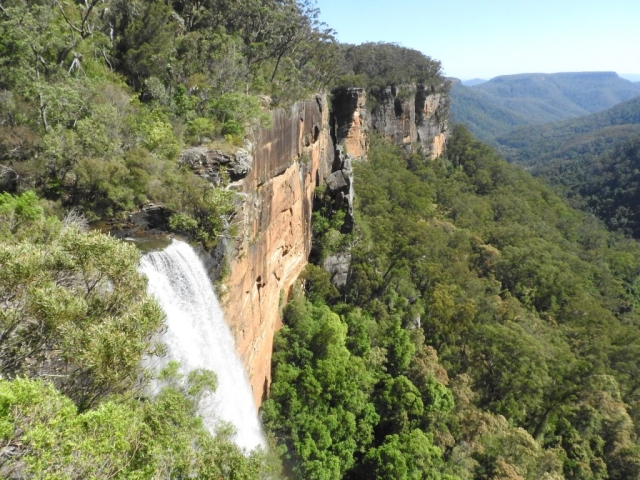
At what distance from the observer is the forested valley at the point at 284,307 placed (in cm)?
661

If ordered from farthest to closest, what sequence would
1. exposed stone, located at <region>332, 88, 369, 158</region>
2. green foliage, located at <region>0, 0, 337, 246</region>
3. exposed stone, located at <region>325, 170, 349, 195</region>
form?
exposed stone, located at <region>332, 88, 369, 158</region>, exposed stone, located at <region>325, 170, 349, 195</region>, green foliage, located at <region>0, 0, 337, 246</region>

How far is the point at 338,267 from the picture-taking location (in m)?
29.7

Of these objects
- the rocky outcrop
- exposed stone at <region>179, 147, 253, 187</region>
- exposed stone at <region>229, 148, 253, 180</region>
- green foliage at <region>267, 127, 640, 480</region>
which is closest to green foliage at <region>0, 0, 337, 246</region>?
exposed stone at <region>179, 147, 253, 187</region>

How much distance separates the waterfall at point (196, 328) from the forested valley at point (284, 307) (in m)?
1.00

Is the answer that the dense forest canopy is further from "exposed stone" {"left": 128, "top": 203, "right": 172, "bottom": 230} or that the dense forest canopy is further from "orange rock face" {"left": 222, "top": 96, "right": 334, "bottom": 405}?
"orange rock face" {"left": 222, "top": 96, "right": 334, "bottom": 405}

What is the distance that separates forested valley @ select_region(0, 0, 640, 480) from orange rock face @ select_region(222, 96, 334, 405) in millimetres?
1236

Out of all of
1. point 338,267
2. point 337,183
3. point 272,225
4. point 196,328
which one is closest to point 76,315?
point 196,328

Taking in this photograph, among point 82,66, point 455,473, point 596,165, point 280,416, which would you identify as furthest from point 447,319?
point 596,165

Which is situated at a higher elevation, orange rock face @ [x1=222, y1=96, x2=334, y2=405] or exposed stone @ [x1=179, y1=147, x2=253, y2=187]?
exposed stone @ [x1=179, y1=147, x2=253, y2=187]

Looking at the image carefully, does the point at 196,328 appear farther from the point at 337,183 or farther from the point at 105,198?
the point at 337,183

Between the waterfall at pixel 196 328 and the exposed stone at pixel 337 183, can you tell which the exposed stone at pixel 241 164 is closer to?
the waterfall at pixel 196 328

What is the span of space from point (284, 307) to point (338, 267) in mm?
6989

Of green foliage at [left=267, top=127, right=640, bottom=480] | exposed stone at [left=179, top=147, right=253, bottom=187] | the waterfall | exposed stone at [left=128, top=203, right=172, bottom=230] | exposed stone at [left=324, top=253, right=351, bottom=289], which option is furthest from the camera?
exposed stone at [left=324, top=253, right=351, bottom=289]

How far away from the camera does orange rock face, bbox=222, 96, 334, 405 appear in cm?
1609
